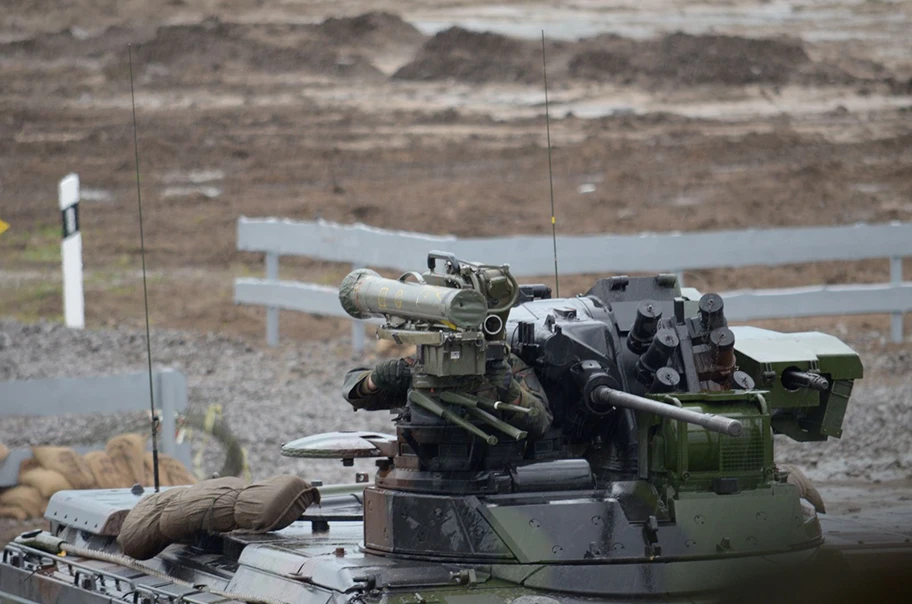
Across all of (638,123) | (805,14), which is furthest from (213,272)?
(805,14)

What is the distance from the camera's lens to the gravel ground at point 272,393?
1891cm

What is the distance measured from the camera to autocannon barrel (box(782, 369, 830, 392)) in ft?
37.2

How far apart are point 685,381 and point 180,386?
26.3ft

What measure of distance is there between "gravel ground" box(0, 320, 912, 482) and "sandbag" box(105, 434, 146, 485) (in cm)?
85

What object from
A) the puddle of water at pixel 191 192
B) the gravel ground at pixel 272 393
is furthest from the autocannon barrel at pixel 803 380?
the puddle of water at pixel 191 192

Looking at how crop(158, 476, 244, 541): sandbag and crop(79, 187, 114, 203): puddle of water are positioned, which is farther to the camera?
crop(79, 187, 114, 203): puddle of water

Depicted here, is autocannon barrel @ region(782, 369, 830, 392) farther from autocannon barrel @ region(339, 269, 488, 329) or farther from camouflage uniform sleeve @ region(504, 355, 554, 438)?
autocannon barrel @ region(339, 269, 488, 329)

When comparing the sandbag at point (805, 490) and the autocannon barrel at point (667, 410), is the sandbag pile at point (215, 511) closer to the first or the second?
the autocannon barrel at point (667, 410)

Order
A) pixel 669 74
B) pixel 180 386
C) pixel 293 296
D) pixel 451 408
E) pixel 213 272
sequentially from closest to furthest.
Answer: pixel 451 408
pixel 180 386
pixel 293 296
pixel 213 272
pixel 669 74

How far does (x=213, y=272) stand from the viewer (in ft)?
91.3

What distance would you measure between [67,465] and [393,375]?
706 centimetres

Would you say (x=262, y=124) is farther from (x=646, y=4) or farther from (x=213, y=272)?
(x=646, y=4)

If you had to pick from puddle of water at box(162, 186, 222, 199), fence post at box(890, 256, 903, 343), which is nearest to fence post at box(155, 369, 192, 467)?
fence post at box(890, 256, 903, 343)

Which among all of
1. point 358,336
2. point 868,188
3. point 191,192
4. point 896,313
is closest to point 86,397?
point 358,336
